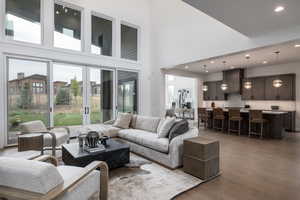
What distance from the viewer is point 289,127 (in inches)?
270

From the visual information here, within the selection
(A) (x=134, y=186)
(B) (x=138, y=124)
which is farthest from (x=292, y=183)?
(B) (x=138, y=124)

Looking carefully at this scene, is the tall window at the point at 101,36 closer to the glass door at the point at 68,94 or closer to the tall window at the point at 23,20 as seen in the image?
the glass door at the point at 68,94

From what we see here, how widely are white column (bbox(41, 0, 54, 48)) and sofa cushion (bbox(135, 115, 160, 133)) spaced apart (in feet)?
12.1

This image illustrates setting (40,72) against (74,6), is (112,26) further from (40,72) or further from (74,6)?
(40,72)

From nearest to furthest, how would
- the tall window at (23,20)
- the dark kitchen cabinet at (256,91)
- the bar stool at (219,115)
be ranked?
the tall window at (23,20), the bar stool at (219,115), the dark kitchen cabinet at (256,91)

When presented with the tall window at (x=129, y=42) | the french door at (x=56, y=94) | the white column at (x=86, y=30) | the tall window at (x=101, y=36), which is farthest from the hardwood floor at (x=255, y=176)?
the white column at (x=86, y=30)

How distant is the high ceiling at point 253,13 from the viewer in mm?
2830

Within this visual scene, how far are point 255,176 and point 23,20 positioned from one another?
691 centimetres

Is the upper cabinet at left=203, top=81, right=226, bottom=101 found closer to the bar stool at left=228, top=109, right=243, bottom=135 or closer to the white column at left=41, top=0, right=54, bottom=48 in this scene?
the bar stool at left=228, top=109, right=243, bottom=135

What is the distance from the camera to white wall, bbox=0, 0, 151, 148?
186 inches

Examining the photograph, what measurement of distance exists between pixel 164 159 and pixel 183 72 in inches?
246

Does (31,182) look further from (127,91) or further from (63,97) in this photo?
(127,91)

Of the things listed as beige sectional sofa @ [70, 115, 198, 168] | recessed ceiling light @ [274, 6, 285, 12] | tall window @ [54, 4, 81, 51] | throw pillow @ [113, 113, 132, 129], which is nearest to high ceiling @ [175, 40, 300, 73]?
recessed ceiling light @ [274, 6, 285, 12]

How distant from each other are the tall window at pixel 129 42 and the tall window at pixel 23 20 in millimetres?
3043
